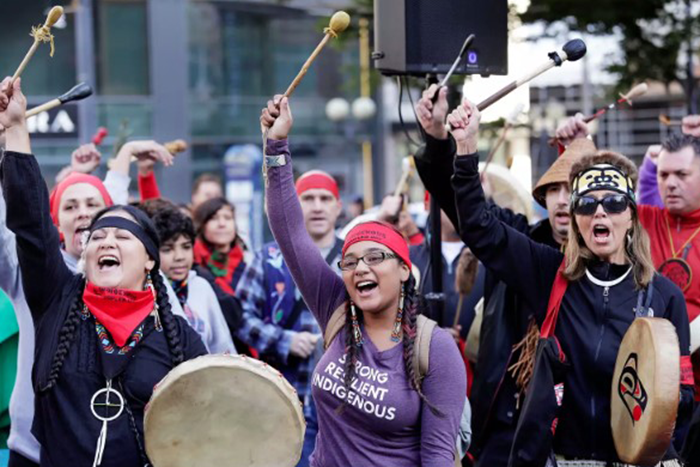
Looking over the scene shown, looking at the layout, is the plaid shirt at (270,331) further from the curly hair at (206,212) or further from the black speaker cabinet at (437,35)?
the black speaker cabinet at (437,35)

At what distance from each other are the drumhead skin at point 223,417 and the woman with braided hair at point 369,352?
19 centimetres

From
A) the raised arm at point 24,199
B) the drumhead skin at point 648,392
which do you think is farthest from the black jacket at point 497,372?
the raised arm at point 24,199

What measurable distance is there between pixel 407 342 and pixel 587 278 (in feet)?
2.80

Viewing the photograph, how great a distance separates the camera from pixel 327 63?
92.0ft

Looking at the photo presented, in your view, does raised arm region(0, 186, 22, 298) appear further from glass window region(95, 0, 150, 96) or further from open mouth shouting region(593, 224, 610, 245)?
glass window region(95, 0, 150, 96)

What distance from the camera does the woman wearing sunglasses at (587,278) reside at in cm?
410

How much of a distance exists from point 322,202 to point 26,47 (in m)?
15.9

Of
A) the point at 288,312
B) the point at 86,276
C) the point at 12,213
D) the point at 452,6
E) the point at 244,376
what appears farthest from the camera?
the point at 288,312

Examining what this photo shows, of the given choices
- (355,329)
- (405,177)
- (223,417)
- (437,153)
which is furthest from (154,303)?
(405,177)

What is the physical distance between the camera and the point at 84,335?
3.96 metres

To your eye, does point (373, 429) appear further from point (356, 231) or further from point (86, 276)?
point (86, 276)

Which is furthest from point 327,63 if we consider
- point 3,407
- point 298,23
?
point 3,407

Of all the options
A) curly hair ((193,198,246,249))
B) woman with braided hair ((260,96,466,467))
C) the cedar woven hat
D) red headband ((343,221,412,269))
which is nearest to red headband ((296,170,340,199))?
curly hair ((193,198,246,249))

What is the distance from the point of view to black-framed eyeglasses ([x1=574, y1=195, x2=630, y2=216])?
4219 mm
